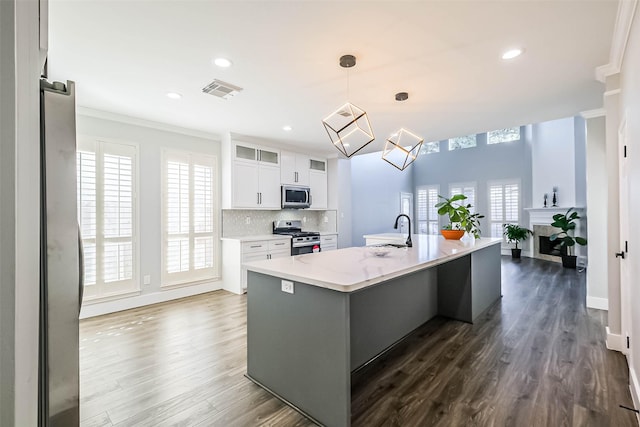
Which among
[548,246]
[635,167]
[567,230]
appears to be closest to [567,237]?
[567,230]

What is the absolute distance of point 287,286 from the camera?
195 centimetres

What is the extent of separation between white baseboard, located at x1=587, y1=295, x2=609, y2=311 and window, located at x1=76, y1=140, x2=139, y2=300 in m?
6.02

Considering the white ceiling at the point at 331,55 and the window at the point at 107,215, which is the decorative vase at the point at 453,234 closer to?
the white ceiling at the point at 331,55

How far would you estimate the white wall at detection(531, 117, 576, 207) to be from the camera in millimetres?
7535

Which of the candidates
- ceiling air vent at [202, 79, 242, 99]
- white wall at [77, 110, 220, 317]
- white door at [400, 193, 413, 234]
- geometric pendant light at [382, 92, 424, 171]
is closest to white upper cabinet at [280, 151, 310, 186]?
geometric pendant light at [382, 92, 424, 171]

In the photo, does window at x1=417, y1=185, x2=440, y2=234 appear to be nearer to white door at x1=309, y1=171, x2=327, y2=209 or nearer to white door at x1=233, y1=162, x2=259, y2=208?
white door at x1=309, y1=171, x2=327, y2=209

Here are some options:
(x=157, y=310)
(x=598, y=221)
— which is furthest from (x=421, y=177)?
(x=157, y=310)

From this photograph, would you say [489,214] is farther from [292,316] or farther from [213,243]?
[292,316]

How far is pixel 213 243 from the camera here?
489cm

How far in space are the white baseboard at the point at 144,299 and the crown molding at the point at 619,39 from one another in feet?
17.7

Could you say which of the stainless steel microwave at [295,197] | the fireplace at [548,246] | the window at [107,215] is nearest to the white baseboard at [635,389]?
the stainless steel microwave at [295,197]

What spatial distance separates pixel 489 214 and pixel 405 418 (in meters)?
8.99

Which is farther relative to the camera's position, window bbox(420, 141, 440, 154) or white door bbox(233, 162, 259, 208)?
window bbox(420, 141, 440, 154)

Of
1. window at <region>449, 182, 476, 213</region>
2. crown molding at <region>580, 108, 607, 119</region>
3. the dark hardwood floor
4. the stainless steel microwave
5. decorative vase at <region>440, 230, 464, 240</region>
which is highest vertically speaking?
crown molding at <region>580, 108, 607, 119</region>
